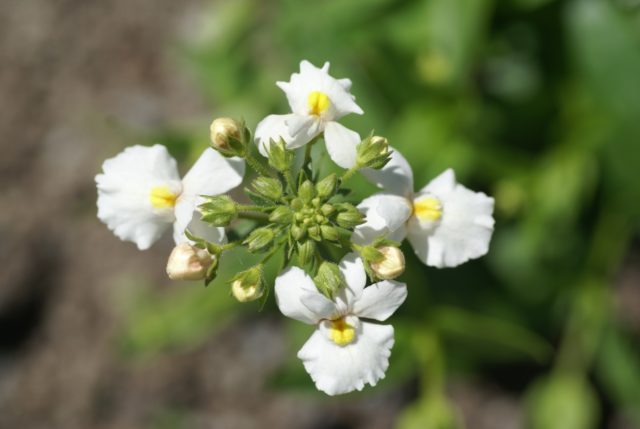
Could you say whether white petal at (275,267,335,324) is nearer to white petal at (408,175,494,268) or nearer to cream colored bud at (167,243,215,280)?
cream colored bud at (167,243,215,280)

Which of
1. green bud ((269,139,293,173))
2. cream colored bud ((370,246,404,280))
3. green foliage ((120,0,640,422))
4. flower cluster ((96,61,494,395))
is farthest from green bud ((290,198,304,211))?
green foliage ((120,0,640,422))

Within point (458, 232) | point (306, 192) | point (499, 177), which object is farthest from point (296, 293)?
point (499, 177)

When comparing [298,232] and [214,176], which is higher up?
[214,176]

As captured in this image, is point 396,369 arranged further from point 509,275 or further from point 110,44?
point 110,44

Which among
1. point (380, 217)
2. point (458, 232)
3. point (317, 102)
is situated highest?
point (317, 102)

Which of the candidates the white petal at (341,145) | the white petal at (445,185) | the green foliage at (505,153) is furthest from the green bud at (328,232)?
the green foliage at (505,153)

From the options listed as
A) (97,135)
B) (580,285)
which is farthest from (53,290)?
(580,285)

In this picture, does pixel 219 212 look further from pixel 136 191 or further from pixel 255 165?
pixel 136 191

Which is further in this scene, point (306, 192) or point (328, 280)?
point (306, 192)
